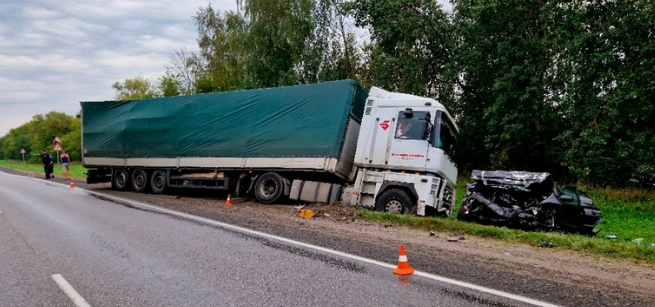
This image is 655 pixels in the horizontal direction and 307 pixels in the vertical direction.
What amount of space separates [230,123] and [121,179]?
6092mm

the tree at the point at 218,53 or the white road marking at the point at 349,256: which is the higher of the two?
the tree at the point at 218,53

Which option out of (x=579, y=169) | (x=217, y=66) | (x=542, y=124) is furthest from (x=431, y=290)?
(x=217, y=66)

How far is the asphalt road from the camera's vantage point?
13.2 ft

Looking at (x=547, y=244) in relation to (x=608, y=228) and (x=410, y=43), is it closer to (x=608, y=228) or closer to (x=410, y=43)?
(x=608, y=228)

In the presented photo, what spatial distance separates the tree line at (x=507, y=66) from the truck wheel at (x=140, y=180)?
10.6 m

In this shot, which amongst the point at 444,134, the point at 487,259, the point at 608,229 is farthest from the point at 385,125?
the point at 608,229

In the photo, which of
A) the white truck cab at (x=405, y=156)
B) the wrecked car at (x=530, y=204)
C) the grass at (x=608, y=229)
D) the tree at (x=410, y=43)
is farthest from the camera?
the tree at (x=410, y=43)

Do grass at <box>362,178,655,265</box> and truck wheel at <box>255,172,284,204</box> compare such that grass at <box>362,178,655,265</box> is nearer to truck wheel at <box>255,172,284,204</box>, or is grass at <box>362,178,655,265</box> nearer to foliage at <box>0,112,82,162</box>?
truck wheel at <box>255,172,284,204</box>

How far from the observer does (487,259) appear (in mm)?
5648

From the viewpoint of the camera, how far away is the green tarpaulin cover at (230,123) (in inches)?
427

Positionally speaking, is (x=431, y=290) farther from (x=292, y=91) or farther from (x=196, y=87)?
(x=196, y=87)

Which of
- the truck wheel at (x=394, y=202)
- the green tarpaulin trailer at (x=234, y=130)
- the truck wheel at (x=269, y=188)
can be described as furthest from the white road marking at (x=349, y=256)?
the truck wheel at (x=394, y=202)

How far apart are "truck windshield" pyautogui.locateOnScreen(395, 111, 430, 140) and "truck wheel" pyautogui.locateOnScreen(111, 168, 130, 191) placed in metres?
10.7

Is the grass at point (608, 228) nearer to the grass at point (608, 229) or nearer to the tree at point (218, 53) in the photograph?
the grass at point (608, 229)
